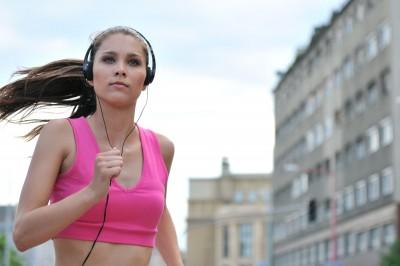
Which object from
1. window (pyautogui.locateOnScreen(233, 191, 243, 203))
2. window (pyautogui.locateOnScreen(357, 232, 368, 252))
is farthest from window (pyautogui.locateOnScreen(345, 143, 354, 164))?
window (pyautogui.locateOnScreen(233, 191, 243, 203))

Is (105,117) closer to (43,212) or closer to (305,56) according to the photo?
(43,212)

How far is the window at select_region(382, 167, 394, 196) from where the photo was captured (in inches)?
2498

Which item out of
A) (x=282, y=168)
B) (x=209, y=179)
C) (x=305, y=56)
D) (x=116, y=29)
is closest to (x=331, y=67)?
(x=305, y=56)

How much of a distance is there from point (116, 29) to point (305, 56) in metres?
87.6

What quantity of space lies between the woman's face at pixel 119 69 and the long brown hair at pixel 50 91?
46 centimetres

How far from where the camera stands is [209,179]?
168 metres

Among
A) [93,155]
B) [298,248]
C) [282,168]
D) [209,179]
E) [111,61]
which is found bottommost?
[93,155]

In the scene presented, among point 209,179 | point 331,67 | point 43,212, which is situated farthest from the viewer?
point 209,179

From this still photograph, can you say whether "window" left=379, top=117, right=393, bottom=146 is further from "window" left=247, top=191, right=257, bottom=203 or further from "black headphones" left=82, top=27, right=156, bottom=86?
"window" left=247, top=191, right=257, bottom=203

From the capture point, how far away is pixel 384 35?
65.2m

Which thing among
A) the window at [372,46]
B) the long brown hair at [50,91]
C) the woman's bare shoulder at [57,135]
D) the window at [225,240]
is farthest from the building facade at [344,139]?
the window at [225,240]

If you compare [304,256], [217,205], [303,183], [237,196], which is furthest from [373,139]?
[217,205]

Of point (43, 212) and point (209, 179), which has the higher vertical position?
point (209, 179)

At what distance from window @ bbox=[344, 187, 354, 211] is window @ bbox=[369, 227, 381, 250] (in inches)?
213
